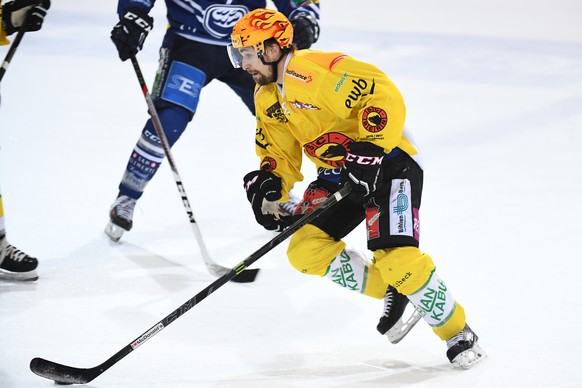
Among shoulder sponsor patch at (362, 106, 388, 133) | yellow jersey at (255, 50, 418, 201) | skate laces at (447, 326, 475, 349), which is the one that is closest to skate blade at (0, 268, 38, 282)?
yellow jersey at (255, 50, 418, 201)

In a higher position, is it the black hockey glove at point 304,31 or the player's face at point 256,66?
the player's face at point 256,66

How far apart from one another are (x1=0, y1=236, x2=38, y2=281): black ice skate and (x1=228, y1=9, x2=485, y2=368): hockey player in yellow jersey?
0.92m

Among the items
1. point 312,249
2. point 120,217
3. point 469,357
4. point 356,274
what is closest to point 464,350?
point 469,357

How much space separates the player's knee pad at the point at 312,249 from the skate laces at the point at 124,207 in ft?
3.29

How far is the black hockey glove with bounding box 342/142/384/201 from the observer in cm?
235

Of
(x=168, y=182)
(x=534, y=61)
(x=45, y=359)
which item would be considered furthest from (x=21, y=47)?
(x=45, y=359)

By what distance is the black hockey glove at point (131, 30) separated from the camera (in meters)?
3.21

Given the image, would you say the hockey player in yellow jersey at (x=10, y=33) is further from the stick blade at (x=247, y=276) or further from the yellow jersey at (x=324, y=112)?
the yellow jersey at (x=324, y=112)

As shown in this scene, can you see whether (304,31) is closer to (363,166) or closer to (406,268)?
(363,166)

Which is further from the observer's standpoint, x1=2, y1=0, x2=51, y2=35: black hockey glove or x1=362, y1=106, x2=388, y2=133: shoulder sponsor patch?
x1=2, y1=0, x2=51, y2=35: black hockey glove

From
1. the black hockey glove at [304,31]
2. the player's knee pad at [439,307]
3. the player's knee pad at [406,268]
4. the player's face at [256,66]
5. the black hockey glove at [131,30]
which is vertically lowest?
the player's knee pad at [439,307]

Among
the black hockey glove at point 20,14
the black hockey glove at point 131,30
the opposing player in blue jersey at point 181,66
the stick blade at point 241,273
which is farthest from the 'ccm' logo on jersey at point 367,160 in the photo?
the black hockey glove at point 20,14

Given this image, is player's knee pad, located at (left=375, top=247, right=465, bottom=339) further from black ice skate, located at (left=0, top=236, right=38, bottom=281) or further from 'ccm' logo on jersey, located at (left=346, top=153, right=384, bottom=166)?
black ice skate, located at (left=0, top=236, right=38, bottom=281)

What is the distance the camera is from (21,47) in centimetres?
610
